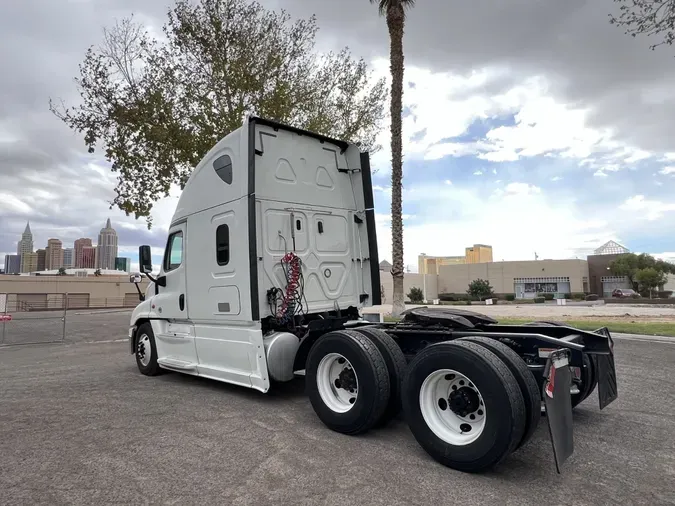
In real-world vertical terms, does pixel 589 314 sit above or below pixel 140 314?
below

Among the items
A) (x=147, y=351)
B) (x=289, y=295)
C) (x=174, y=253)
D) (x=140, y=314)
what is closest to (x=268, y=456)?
(x=289, y=295)

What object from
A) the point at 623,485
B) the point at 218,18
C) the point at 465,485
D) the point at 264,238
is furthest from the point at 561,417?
the point at 218,18

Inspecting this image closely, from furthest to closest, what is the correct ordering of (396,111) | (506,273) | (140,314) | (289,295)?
(506,273)
(396,111)
(140,314)
(289,295)

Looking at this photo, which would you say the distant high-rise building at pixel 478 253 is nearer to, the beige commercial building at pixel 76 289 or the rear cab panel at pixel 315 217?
the beige commercial building at pixel 76 289

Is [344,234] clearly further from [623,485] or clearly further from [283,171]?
[623,485]

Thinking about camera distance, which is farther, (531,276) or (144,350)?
(531,276)

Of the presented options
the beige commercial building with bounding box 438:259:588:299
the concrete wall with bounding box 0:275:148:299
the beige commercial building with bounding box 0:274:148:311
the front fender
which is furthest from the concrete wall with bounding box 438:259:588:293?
the front fender

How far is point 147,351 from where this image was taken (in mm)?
7910

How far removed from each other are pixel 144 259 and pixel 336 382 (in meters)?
4.35

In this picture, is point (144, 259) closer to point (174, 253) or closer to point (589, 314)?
point (174, 253)

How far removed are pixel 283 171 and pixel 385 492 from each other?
437cm

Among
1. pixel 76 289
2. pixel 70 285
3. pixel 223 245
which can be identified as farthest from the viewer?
pixel 76 289

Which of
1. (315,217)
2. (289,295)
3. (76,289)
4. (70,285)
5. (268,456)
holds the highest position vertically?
(70,285)

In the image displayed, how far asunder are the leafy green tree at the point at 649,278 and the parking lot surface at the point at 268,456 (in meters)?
63.7
